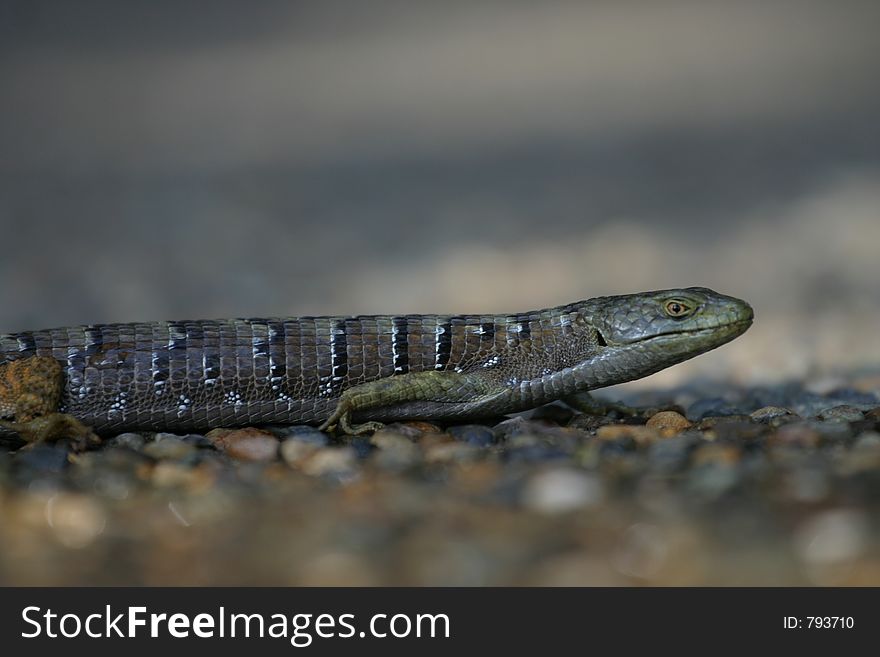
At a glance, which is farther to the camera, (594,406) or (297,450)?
(594,406)

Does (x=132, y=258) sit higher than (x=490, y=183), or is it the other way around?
(x=490, y=183)

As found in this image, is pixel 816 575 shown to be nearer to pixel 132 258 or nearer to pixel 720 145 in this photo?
pixel 132 258

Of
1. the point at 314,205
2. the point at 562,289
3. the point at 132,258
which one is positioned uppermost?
the point at 314,205

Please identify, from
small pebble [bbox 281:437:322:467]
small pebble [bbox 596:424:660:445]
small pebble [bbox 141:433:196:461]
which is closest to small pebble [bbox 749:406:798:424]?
small pebble [bbox 596:424:660:445]

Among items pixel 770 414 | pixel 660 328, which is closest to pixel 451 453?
pixel 660 328

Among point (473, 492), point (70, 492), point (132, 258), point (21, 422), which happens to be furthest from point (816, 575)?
point (132, 258)

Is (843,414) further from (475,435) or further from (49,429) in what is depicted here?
(49,429)
